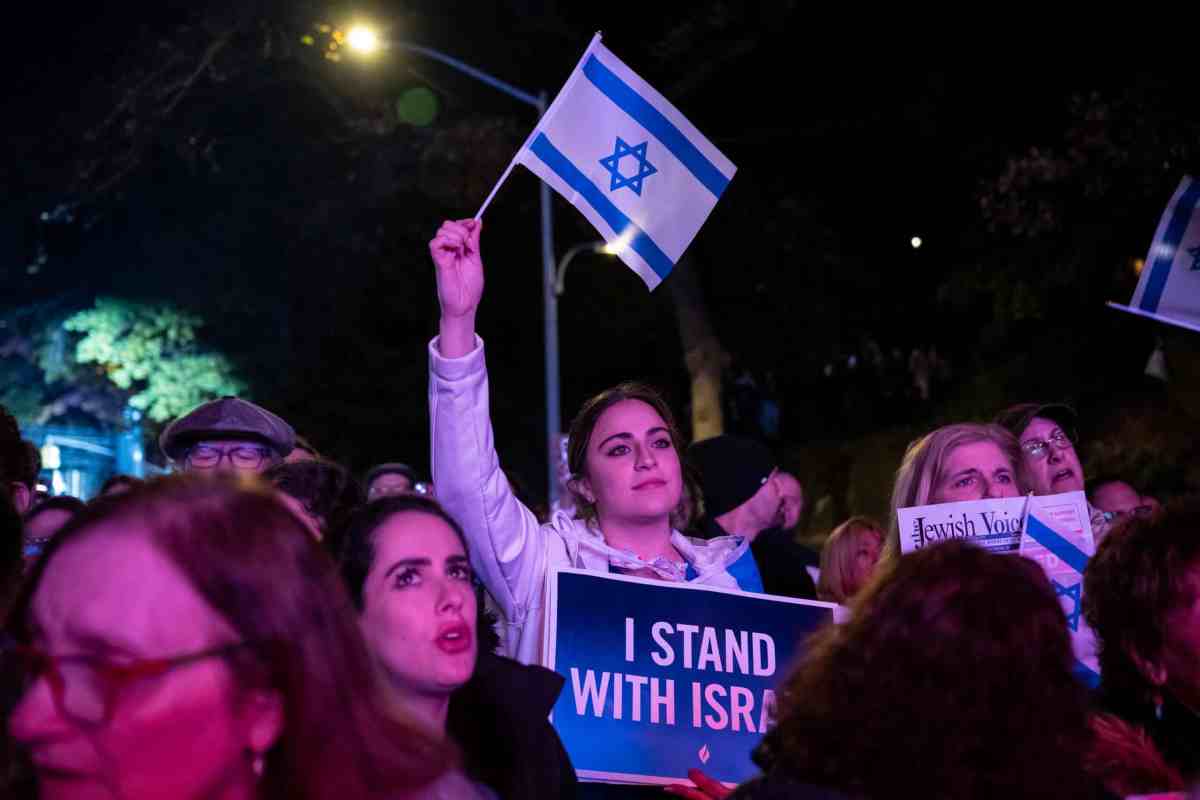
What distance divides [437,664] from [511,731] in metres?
0.27

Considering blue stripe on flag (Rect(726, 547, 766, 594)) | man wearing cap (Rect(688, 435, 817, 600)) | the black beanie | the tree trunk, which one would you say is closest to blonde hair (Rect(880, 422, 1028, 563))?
blue stripe on flag (Rect(726, 547, 766, 594))

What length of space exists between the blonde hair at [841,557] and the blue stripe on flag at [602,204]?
1628 mm

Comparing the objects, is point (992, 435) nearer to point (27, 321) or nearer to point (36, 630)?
point (36, 630)

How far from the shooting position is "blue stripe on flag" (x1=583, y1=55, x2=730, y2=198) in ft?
17.4

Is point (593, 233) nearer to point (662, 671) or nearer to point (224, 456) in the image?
point (224, 456)

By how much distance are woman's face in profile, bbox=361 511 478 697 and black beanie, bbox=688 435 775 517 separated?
11.5ft

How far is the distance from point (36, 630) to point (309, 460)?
247 cm

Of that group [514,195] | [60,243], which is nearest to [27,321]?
[60,243]

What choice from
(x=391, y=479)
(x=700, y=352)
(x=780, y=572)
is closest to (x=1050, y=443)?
(x=780, y=572)

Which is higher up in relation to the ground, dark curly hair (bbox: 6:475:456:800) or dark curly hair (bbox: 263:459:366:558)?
dark curly hair (bbox: 263:459:366:558)

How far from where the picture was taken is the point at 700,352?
2275 cm

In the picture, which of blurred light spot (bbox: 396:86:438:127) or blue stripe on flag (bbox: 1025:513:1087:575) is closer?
blue stripe on flag (bbox: 1025:513:1087:575)

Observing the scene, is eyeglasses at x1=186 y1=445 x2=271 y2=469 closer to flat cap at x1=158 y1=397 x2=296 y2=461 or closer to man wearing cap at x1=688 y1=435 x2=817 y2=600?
flat cap at x1=158 y1=397 x2=296 y2=461

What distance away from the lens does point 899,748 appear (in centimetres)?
222
